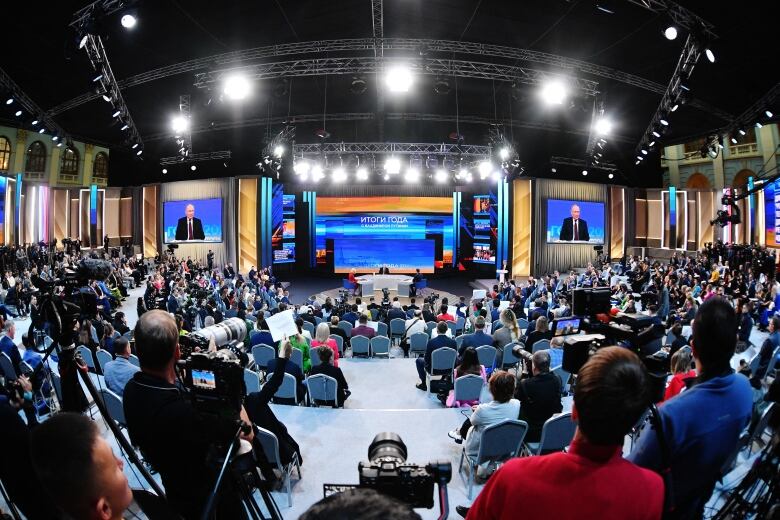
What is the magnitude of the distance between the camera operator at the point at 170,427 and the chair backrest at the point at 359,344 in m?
6.32

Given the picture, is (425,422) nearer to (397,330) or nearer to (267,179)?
(397,330)

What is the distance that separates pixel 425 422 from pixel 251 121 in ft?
56.8

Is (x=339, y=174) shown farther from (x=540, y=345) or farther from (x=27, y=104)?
(x=540, y=345)

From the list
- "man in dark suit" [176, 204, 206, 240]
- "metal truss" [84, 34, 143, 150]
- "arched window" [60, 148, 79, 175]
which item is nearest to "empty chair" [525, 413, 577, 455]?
"metal truss" [84, 34, 143, 150]

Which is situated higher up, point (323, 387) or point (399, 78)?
point (399, 78)

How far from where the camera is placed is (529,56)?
41.2 feet

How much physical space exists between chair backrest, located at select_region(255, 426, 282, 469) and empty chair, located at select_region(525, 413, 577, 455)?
2054 millimetres

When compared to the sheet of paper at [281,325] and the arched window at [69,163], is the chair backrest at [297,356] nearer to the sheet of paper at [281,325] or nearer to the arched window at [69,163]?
the sheet of paper at [281,325]

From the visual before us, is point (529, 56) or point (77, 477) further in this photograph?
point (529, 56)

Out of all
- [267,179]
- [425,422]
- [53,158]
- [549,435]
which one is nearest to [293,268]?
[267,179]

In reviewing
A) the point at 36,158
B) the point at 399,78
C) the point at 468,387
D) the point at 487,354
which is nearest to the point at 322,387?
the point at 468,387

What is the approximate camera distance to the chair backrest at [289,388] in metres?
5.53

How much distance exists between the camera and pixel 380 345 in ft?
28.5

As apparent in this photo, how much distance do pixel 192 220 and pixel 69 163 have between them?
11063 millimetres
